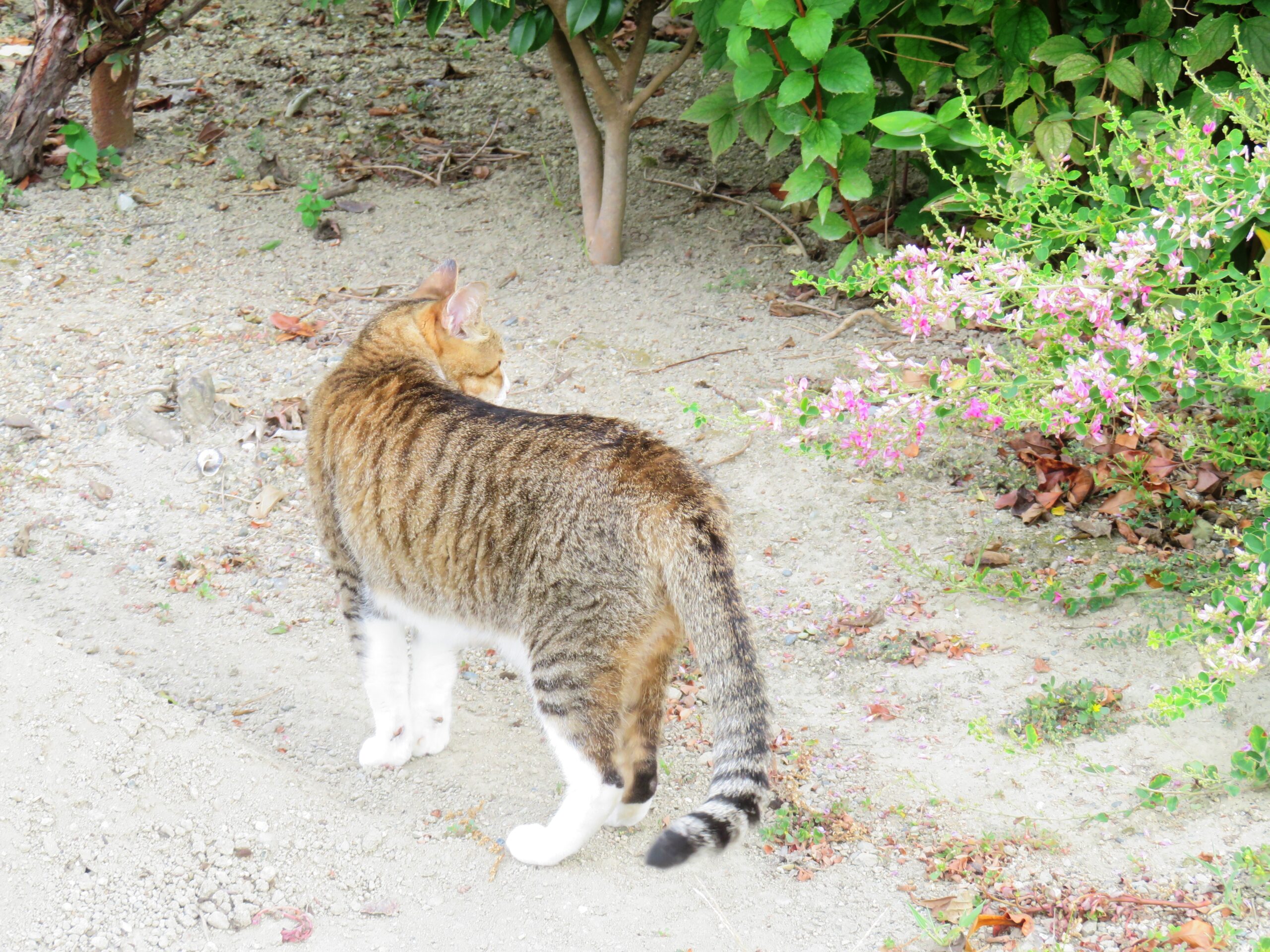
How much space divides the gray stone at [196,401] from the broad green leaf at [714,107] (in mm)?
2436

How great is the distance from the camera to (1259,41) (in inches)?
170

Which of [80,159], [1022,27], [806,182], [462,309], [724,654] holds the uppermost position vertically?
[1022,27]

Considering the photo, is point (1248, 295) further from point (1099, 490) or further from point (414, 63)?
point (414, 63)

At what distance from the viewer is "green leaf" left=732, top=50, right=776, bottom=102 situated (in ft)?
15.6

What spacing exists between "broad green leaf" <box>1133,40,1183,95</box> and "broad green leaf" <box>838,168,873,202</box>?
1.09m

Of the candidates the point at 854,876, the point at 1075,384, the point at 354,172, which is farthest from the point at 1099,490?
the point at 354,172

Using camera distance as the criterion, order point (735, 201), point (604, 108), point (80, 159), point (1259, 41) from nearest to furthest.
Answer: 1. point (1259, 41)
2. point (604, 108)
3. point (735, 201)
4. point (80, 159)

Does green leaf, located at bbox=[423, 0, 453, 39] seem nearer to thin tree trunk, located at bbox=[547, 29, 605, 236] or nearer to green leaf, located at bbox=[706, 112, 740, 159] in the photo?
thin tree trunk, located at bbox=[547, 29, 605, 236]

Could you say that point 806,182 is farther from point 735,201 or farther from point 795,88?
point 735,201

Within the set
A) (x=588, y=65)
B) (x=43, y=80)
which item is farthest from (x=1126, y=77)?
(x=43, y=80)

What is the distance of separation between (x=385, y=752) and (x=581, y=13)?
3259mm

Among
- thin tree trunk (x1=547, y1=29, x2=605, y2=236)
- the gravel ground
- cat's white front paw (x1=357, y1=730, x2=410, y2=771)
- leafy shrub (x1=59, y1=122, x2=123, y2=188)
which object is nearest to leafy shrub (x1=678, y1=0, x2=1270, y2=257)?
thin tree trunk (x1=547, y1=29, x2=605, y2=236)

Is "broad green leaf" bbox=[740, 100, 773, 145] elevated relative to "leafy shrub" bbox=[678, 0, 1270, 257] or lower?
lower

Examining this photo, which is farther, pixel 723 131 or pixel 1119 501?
pixel 723 131
